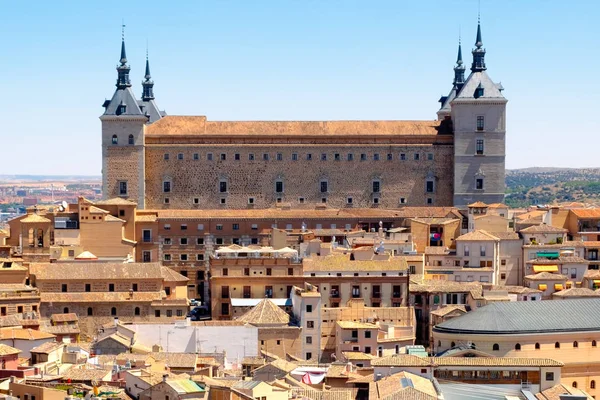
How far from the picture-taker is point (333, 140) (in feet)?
247

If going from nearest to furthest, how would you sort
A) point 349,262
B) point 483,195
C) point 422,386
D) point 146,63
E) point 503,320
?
point 422,386, point 503,320, point 349,262, point 483,195, point 146,63

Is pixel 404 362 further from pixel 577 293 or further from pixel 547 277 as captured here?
pixel 547 277

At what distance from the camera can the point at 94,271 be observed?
188ft

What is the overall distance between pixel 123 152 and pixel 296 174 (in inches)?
363

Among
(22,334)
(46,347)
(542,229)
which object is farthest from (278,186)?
(46,347)

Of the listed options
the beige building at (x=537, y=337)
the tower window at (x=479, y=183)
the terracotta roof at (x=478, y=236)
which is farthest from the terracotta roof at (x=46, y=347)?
the tower window at (x=479, y=183)

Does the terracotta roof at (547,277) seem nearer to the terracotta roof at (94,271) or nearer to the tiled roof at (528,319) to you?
the tiled roof at (528,319)

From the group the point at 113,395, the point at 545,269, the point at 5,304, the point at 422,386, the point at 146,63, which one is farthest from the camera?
the point at 146,63

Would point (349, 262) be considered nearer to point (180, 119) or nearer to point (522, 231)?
point (522, 231)

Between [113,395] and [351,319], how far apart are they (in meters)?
18.0

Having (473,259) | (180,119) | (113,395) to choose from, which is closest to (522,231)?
(473,259)

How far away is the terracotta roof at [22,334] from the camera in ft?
157

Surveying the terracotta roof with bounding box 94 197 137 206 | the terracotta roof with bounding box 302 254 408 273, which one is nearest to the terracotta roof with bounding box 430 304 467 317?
the terracotta roof with bounding box 302 254 408 273

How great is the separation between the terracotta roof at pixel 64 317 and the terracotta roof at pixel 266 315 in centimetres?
628
